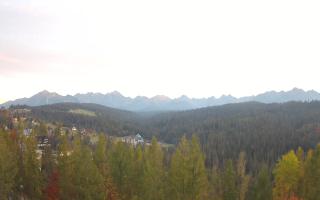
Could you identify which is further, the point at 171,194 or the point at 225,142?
the point at 225,142

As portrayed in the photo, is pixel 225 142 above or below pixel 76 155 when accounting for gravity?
below

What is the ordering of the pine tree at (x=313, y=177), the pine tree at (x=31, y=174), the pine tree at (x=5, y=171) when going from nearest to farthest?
1. the pine tree at (x=313, y=177)
2. the pine tree at (x=5, y=171)
3. the pine tree at (x=31, y=174)

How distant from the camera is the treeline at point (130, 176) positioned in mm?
45531

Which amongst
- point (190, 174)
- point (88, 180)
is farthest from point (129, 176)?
point (190, 174)

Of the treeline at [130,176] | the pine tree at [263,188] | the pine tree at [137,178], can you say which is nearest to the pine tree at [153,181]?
the treeline at [130,176]

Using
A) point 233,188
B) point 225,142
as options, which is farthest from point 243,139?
point 233,188

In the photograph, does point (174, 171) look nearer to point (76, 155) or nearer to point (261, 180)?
point (76, 155)

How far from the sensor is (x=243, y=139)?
19375cm

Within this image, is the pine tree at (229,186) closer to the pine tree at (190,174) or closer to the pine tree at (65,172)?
the pine tree at (190,174)

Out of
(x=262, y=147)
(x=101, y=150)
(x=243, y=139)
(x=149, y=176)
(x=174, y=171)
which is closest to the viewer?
(x=174, y=171)

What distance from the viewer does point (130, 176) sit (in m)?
57.1

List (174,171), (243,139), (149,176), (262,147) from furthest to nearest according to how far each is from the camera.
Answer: (243,139) → (262,147) → (149,176) → (174,171)

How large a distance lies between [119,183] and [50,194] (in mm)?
11467

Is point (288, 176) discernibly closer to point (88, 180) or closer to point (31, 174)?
point (88, 180)
